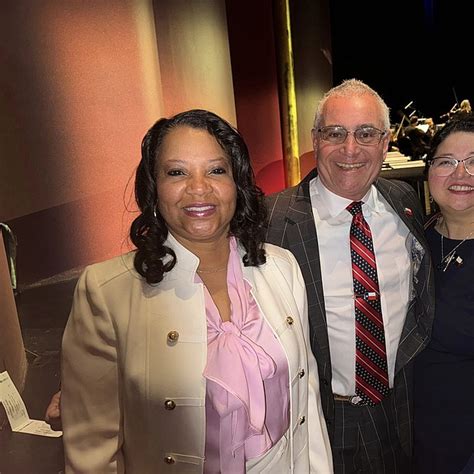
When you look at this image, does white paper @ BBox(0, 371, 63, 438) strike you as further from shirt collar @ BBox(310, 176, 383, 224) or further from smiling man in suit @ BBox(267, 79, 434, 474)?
shirt collar @ BBox(310, 176, 383, 224)

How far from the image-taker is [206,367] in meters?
1.35

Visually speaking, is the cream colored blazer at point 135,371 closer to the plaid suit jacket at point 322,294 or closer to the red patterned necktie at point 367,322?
the plaid suit jacket at point 322,294

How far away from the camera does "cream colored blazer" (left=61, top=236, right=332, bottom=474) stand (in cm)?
134

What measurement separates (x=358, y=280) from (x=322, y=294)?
161 mm

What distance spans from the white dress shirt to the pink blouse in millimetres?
586

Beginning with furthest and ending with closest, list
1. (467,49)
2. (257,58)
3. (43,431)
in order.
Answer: (467,49) < (257,58) < (43,431)

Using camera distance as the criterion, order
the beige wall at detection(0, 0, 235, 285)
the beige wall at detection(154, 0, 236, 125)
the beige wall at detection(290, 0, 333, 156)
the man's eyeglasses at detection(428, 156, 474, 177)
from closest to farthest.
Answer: the man's eyeglasses at detection(428, 156, 474, 177)
the beige wall at detection(0, 0, 235, 285)
the beige wall at detection(154, 0, 236, 125)
the beige wall at detection(290, 0, 333, 156)

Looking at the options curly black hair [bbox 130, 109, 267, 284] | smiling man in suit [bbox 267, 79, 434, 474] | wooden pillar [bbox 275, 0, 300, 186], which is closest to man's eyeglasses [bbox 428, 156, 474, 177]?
smiling man in suit [bbox 267, 79, 434, 474]

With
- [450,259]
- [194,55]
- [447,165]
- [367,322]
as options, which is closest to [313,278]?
[367,322]

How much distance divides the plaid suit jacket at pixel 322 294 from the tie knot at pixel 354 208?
0.16 m

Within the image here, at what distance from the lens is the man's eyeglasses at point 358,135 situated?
2.01m

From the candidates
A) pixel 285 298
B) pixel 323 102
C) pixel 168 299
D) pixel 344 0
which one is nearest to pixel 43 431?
pixel 168 299

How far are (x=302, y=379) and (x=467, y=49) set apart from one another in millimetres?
9333

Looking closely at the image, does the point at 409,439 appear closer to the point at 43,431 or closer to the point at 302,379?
the point at 302,379
